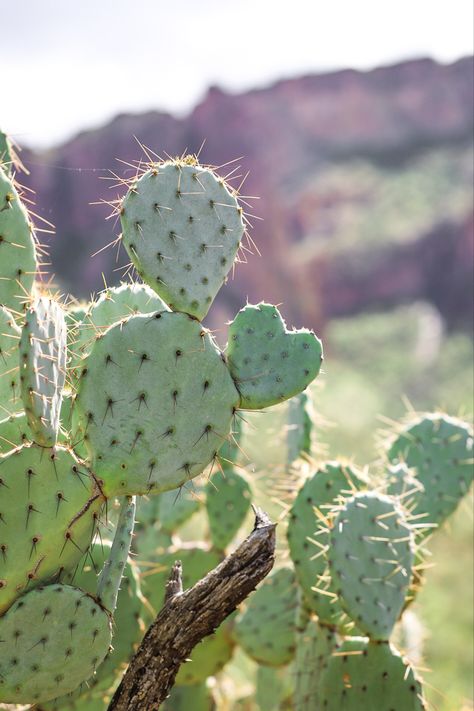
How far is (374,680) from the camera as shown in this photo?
2.20 metres

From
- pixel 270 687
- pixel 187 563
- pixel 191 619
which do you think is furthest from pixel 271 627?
pixel 191 619

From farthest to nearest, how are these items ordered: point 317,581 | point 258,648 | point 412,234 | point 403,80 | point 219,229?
point 403,80, point 412,234, point 258,648, point 317,581, point 219,229

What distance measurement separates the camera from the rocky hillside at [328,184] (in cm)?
2766

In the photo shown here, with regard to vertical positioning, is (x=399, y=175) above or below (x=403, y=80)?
below

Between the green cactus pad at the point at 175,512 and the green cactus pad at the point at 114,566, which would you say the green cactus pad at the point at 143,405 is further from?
the green cactus pad at the point at 175,512

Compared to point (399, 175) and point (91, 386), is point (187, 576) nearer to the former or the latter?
point (91, 386)

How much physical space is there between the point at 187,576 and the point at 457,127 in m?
35.0

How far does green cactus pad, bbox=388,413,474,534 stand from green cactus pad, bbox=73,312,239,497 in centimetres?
131

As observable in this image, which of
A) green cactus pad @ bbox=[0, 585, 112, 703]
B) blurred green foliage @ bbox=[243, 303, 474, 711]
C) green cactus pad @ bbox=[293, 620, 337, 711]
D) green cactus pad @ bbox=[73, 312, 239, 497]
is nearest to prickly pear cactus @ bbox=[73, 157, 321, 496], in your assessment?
green cactus pad @ bbox=[73, 312, 239, 497]

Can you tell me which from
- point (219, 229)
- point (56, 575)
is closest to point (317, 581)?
point (56, 575)

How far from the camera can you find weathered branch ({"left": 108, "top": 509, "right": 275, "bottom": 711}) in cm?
169

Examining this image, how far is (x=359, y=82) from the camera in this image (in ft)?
120

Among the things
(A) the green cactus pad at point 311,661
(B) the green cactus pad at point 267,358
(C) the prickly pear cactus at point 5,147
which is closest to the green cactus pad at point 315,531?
(A) the green cactus pad at point 311,661

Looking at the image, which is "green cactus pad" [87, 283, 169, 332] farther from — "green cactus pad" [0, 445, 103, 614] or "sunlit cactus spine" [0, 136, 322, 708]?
"green cactus pad" [0, 445, 103, 614]
